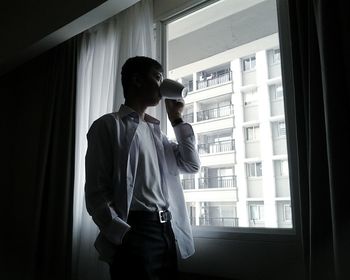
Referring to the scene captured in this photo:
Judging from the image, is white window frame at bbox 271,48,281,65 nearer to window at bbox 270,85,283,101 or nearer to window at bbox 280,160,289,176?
window at bbox 270,85,283,101

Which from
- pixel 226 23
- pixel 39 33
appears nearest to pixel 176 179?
pixel 226 23

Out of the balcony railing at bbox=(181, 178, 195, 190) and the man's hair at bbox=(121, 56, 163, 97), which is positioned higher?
the man's hair at bbox=(121, 56, 163, 97)

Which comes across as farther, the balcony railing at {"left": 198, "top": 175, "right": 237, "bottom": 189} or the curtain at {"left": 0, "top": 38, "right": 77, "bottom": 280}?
the curtain at {"left": 0, "top": 38, "right": 77, "bottom": 280}

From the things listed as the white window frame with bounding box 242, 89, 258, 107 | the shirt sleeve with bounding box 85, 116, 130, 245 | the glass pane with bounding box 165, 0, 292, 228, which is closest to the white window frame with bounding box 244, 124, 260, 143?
the glass pane with bounding box 165, 0, 292, 228

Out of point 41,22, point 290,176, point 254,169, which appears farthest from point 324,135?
point 41,22

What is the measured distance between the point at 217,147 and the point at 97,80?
88 cm

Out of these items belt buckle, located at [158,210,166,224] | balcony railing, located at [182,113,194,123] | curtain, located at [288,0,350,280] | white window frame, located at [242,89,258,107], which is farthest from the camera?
balcony railing, located at [182,113,194,123]

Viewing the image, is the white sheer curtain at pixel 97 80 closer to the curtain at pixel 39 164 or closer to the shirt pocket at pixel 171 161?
the curtain at pixel 39 164

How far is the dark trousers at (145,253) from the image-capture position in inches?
45.3

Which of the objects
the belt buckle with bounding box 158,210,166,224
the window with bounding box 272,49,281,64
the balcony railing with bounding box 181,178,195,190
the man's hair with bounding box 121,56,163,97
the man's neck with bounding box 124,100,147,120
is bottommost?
the belt buckle with bounding box 158,210,166,224

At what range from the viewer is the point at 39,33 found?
208 centimetres

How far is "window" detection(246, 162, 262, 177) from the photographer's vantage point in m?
1.54

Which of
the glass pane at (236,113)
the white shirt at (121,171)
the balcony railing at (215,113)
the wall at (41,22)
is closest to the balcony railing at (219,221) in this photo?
the glass pane at (236,113)

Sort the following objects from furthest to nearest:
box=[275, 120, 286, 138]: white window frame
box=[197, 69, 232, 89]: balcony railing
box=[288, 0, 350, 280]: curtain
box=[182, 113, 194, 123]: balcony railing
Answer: box=[182, 113, 194, 123]: balcony railing → box=[197, 69, 232, 89]: balcony railing → box=[275, 120, 286, 138]: white window frame → box=[288, 0, 350, 280]: curtain
